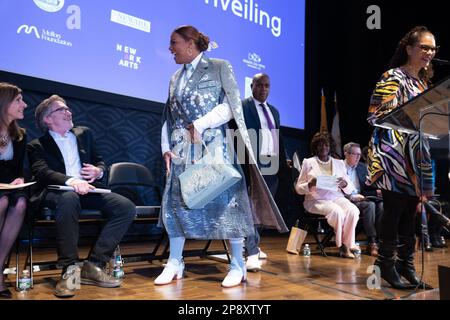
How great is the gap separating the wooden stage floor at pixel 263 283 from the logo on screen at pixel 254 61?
2661mm

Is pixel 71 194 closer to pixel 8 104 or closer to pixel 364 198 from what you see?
pixel 8 104

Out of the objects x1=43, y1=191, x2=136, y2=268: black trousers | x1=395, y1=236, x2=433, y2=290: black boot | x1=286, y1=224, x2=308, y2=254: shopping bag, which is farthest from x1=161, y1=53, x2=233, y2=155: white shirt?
x1=286, y1=224, x2=308, y2=254: shopping bag

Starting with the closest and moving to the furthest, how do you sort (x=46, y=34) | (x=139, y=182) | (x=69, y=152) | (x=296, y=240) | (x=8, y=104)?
(x=8, y=104) → (x=69, y=152) → (x=139, y=182) → (x=46, y=34) → (x=296, y=240)

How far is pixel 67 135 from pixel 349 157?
3.24 m

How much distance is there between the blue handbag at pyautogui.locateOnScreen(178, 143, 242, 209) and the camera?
7.73ft

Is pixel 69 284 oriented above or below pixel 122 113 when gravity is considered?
below

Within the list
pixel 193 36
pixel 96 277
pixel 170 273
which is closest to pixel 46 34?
pixel 193 36

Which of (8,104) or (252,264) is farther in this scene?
(252,264)

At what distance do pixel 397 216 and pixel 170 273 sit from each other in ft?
4.51

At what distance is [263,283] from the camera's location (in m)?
2.62

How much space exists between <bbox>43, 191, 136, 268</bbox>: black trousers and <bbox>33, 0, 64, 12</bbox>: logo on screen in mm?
1968

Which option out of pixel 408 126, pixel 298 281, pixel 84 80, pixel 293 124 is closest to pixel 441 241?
pixel 293 124
